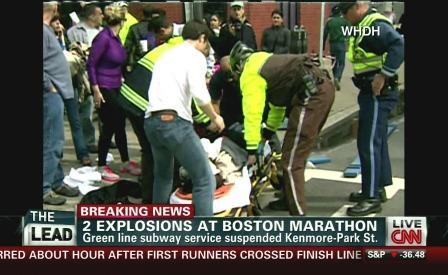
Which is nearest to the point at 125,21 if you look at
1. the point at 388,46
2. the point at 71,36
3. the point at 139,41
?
the point at 139,41

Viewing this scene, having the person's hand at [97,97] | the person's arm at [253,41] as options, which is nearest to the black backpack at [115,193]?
the person's hand at [97,97]

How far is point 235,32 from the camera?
559cm

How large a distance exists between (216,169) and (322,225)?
23.8 inches

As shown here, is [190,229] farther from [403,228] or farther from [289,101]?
[403,228]

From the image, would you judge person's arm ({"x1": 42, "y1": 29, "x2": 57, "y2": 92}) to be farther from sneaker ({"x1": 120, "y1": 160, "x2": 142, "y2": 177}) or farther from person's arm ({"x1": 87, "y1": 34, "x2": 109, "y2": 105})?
sneaker ({"x1": 120, "y1": 160, "x2": 142, "y2": 177})

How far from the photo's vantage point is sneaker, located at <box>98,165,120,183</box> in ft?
18.7

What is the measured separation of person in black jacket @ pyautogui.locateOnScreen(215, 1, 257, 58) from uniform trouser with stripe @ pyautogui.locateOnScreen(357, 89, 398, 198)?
0.62 meters

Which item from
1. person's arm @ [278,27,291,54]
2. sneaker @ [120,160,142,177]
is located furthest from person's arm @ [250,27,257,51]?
sneaker @ [120,160,142,177]

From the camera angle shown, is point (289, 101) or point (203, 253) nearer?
point (203, 253)

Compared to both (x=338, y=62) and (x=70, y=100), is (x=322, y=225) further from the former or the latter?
(x=70, y=100)

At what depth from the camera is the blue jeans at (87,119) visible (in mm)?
5688

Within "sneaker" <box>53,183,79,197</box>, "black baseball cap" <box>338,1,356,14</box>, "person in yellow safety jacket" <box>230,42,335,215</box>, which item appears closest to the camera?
"black baseball cap" <box>338,1,356,14</box>

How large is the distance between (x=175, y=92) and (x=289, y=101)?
0.59 m

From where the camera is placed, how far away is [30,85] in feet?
18.0
